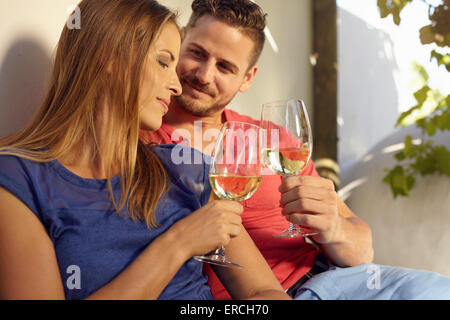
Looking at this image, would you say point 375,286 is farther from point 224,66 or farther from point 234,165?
point 224,66

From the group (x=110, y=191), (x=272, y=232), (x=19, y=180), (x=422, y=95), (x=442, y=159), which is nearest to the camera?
(x=19, y=180)

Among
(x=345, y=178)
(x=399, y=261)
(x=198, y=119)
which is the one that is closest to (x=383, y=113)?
(x=345, y=178)

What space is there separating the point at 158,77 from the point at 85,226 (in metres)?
0.41

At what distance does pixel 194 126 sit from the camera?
6.25 ft

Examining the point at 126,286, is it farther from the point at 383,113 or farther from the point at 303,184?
the point at 383,113

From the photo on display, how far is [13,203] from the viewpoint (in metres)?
1.00

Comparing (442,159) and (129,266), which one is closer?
(129,266)

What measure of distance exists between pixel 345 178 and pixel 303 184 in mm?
2312

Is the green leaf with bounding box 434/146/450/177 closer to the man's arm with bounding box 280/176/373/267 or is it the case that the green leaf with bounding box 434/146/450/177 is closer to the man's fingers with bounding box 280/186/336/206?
the man's arm with bounding box 280/176/373/267

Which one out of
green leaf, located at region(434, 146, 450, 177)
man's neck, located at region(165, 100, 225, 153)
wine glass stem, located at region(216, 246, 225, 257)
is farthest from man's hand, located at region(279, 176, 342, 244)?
green leaf, located at region(434, 146, 450, 177)

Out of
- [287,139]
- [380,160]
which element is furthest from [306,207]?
[380,160]

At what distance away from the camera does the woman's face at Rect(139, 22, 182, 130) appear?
4.08 ft

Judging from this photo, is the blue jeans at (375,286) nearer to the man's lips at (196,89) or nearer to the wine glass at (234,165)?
the wine glass at (234,165)

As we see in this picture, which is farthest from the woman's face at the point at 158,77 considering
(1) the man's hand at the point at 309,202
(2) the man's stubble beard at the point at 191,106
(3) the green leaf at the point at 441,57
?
(3) the green leaf at the point at 441,57
